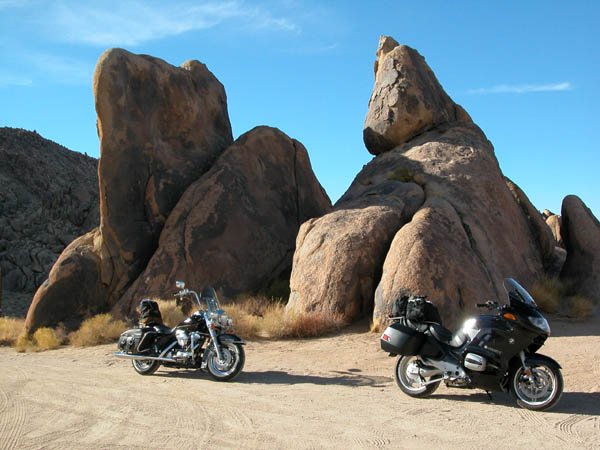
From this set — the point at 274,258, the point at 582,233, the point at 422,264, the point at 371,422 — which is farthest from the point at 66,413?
the point at 582,233

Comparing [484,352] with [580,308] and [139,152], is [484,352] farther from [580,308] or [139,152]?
[139,152]

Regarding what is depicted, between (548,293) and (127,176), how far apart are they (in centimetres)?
1112

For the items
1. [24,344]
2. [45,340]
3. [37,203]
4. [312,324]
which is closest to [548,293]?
[312,324]

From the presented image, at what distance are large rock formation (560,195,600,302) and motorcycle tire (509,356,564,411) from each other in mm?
9275

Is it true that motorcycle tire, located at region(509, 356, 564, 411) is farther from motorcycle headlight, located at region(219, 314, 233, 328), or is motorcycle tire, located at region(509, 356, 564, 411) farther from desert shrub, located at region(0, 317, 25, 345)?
desert shrub, located at region(0, 317, 25, 345)

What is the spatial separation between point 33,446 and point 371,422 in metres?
3.39

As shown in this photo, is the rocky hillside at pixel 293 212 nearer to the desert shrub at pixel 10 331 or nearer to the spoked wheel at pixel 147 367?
the desert shrub at pixel 10 331

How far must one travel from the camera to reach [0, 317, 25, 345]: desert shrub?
1669cm

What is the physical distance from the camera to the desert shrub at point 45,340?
1493 cm

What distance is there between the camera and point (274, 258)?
18.1 meters

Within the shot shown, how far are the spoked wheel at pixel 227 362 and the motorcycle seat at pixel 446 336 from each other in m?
2.86

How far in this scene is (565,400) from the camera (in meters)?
Answer: 8.19

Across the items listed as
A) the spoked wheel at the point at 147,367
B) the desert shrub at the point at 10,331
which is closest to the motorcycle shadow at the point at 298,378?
the spoked wheel at the point at 147,367

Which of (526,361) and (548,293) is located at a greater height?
(548,293)
